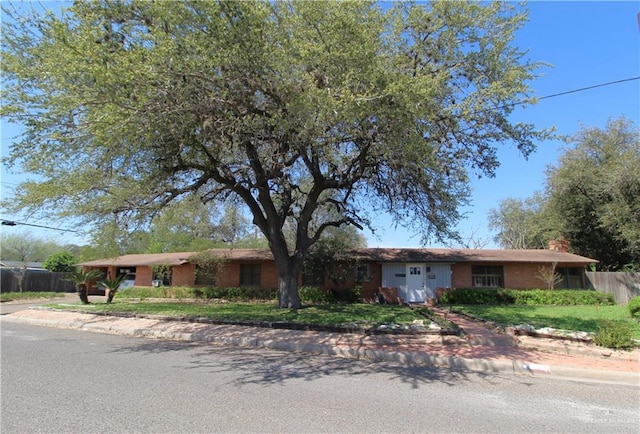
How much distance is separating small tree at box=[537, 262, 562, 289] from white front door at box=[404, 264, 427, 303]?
22.4ft

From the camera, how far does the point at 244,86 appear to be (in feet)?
33.8

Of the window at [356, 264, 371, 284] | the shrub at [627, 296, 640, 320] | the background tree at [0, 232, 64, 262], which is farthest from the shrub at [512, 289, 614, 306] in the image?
the background tree at [0, 232, 64, 262]

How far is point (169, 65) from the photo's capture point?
8922mm

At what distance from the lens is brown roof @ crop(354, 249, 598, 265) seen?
24.0 metres

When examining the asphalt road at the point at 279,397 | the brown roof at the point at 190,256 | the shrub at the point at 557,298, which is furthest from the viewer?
the brown roof at the point at 190,256

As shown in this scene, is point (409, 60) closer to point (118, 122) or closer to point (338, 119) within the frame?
point (338, 119)

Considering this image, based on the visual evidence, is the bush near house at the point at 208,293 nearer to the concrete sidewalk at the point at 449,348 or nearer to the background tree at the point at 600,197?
the concrete sidewalk at the point at 449,348

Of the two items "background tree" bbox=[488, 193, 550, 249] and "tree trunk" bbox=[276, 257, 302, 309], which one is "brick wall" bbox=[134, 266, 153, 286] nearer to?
"tree trunk" bbox=[276, 257, 302, 309]

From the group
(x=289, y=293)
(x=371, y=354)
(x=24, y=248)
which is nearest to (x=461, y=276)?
(x=289, y=293)

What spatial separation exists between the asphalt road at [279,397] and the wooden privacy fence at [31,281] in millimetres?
28339

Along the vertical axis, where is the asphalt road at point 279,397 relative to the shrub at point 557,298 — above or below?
below

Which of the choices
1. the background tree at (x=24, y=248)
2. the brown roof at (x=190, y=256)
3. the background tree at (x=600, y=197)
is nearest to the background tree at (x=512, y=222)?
the background tree at (x=600, y=197)

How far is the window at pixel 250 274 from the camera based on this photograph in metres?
25.6

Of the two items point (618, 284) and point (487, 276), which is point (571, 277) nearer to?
point (618, 284)
